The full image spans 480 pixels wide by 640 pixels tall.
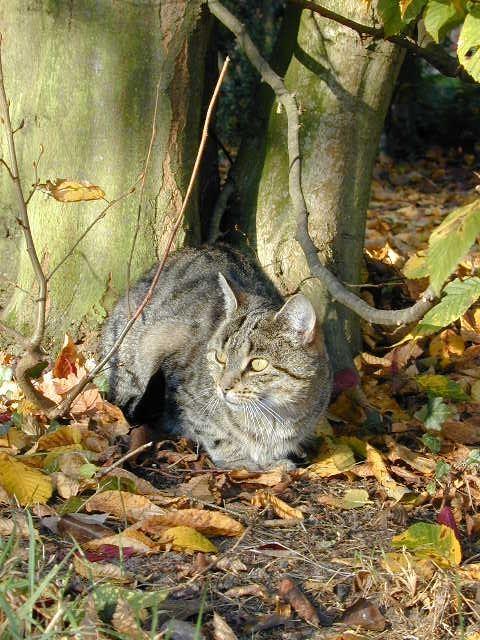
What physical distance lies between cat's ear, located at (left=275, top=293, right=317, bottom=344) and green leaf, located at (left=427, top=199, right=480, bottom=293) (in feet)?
5.46

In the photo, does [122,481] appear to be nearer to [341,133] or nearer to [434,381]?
[434,381]

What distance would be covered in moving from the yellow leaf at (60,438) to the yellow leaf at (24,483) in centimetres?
32

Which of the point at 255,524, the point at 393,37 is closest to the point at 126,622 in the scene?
the point at 255,524

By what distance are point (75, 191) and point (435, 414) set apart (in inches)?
76.4

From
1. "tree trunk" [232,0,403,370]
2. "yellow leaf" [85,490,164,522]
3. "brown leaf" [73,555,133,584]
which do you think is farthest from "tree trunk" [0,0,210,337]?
"brown leaf" [73,555,133,584]

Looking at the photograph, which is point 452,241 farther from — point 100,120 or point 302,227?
point 100,120

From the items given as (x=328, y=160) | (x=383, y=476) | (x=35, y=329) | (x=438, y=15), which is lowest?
(x=383, y=476)

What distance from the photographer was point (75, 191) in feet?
12.2

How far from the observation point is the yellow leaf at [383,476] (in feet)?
11.8

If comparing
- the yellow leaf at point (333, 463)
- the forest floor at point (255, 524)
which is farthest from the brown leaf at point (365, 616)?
the yellow leaf at point (333, 463)

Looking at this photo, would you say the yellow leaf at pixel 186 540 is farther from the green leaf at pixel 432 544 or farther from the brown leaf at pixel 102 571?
the green leaf at pixel 432 544

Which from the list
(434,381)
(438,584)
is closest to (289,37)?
(434,381)

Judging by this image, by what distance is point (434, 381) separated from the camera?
4273 mm

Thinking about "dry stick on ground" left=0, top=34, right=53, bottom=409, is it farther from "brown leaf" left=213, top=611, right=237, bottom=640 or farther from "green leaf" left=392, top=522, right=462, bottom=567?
"green leaf" left=392, top=522, right=462, bottom=567
